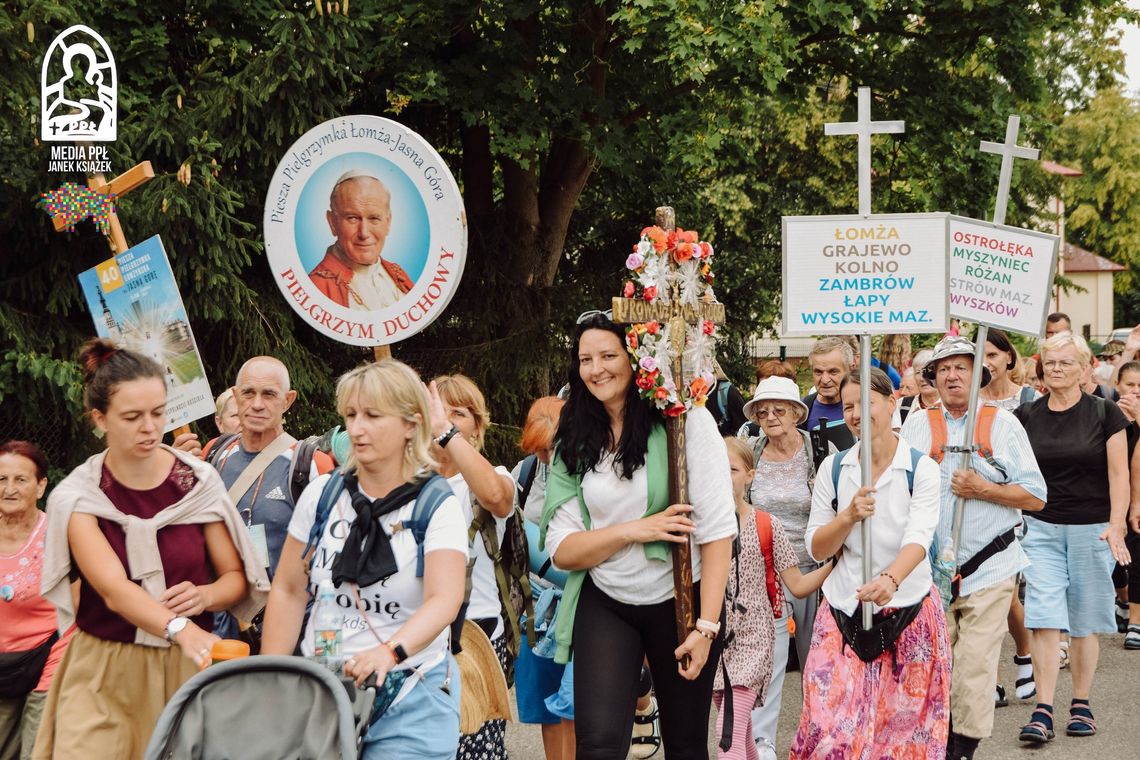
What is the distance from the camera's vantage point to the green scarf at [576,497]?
4719mm

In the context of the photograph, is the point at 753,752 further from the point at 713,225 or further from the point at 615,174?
the point at 713,225

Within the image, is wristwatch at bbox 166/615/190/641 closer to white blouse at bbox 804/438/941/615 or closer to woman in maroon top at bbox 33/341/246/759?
woman in maroon top at bbox 33/341/246/759

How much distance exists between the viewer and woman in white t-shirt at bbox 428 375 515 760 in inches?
194

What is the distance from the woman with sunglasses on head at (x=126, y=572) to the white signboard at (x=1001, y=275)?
179 inches

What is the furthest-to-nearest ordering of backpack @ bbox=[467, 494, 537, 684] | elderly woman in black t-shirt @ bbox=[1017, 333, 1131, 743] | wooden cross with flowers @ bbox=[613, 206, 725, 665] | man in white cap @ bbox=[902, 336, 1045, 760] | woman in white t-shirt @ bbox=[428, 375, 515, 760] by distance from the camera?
elderly woman in black t-shirt @ bbox=[1017, 333, 1131, 743]
man in white cap @ bbox=[902, 336, 1045, 760]
backpack @ bbox=[467, 494, 537, 684]
woman in white t-shirt @ bbox=[428, 375, 515, 760]
wooden cross with flowers @ bbox=[613, 206, 725, 665]

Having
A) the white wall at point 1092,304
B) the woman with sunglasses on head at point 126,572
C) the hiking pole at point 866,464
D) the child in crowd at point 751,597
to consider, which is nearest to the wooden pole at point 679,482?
the child in crowd at point 751,597

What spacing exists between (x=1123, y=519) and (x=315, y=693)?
5.70 meters

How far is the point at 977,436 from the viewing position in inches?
271

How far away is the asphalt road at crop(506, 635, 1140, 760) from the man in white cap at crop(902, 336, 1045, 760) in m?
0.85

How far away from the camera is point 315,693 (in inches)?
141

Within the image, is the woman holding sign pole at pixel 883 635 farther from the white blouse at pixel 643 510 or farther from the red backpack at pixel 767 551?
the white blouse at pixel 643 510

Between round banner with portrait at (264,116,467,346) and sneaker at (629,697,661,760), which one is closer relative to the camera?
round banner with portrait at (264,116,467,346)

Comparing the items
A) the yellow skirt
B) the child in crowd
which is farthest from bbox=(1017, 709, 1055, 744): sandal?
the yellow skirt

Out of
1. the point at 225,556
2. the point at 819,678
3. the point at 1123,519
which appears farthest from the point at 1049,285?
the point at 225,556
